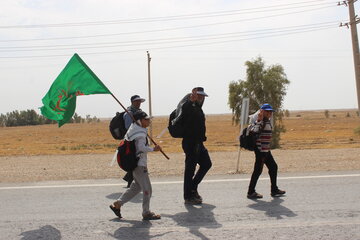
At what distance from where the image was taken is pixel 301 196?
24.5ft

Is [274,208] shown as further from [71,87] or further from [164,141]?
[164,141]

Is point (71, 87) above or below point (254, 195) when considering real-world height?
above

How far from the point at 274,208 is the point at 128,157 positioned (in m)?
2.25

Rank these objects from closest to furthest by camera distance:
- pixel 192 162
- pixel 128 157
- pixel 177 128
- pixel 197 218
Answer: pixel 128 157, pixel 197 218, pixel 177 128, pixel 192 162

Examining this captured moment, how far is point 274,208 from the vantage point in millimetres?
6723

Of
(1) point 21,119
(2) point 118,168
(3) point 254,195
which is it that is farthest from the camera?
(1) point 21,119

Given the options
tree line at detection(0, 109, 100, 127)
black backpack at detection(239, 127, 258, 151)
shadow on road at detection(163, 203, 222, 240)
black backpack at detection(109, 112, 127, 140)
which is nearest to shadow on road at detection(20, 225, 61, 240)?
shadow on road at detection(163, 203, 222, 240)

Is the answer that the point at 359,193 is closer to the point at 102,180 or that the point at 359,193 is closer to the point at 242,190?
the point at 242,190

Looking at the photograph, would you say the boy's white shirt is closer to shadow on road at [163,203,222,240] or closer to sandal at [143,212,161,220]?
sandal at [143,212,161,220]

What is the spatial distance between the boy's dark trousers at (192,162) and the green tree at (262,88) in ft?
67.5

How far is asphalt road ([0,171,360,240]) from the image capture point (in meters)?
5.61

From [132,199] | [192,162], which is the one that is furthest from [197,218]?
[132,199]

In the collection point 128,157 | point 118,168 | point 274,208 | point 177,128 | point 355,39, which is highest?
point 355,39

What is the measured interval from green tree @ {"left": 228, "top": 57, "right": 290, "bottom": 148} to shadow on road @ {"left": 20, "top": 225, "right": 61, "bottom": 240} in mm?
22399
